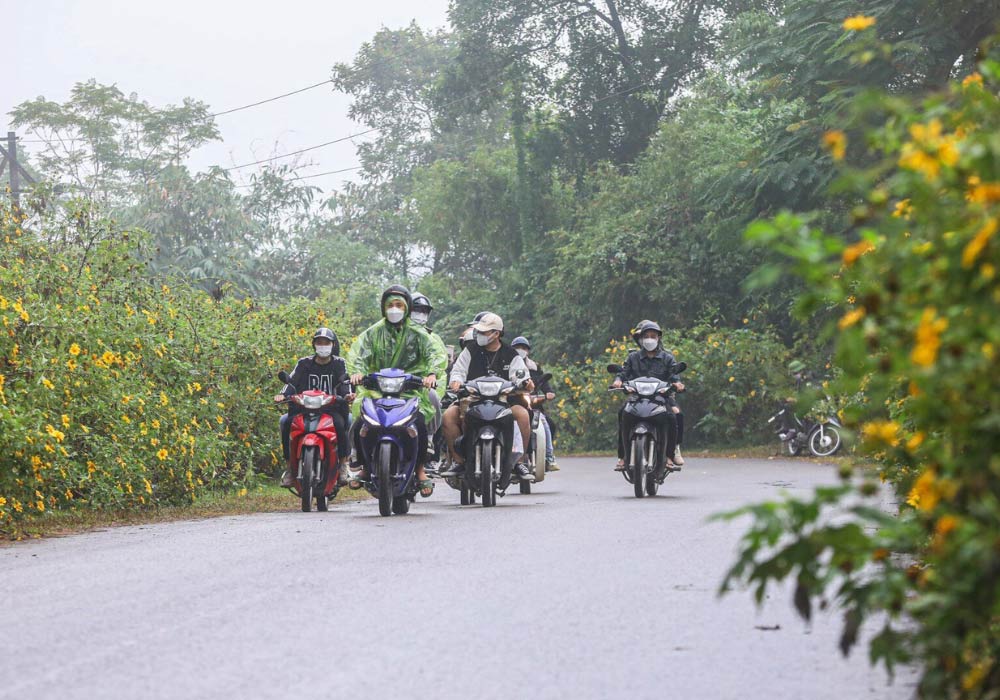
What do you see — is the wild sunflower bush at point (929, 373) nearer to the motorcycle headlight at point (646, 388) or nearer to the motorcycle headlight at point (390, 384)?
the motorcycle headlight at point (390, 384)

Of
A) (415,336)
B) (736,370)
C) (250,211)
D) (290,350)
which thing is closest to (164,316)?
(290,350)

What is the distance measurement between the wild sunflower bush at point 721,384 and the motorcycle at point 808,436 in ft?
2.26

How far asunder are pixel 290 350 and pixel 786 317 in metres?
14.8

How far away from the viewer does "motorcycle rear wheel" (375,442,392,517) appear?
1386 centimetres

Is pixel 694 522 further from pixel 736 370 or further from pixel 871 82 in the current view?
pixel 736 370

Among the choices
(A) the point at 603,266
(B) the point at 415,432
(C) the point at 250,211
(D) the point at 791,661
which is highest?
(C) the point at 250,211

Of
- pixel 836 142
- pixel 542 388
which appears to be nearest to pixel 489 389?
pixel 542 388

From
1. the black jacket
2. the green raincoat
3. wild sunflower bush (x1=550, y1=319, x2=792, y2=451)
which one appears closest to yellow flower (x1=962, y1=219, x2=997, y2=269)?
the green raincoat

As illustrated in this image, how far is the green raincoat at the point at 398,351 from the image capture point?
15.0 meters

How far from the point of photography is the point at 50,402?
13.3 meters

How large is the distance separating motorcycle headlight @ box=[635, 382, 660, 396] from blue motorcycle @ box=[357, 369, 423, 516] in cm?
322

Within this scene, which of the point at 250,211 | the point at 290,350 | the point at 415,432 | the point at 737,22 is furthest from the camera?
the point at 250,211

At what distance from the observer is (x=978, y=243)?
11.4 feet

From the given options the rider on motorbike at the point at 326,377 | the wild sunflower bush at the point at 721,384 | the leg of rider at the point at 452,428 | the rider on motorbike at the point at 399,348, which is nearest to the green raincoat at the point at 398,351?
the rider on motorbike at the point at 399,348
